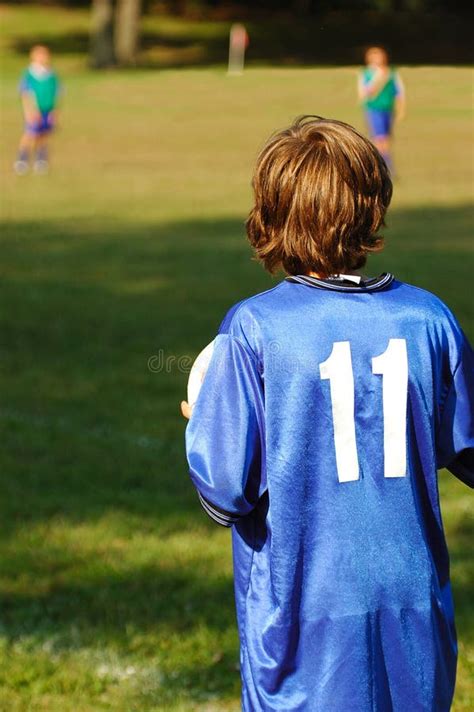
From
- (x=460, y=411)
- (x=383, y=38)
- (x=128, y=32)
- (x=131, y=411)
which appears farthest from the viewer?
(x=128, y=32)

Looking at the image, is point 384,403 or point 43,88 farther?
point 43,88

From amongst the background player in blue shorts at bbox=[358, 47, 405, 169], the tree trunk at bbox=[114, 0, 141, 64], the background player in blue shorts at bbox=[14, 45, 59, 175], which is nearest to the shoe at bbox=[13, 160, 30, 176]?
the background player in blue shorts at bbox=[14, 45, 59, 175]

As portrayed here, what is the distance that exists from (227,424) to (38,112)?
19.6 m

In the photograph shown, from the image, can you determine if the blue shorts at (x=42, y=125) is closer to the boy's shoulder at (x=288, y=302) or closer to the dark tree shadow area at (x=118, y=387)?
the dark tree shadow area at (x=118, y=387)

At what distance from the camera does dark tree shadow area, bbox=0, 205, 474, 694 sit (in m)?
4.74

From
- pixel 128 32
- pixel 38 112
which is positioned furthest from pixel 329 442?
pixel 128 32

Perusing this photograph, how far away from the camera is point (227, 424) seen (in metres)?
2.34

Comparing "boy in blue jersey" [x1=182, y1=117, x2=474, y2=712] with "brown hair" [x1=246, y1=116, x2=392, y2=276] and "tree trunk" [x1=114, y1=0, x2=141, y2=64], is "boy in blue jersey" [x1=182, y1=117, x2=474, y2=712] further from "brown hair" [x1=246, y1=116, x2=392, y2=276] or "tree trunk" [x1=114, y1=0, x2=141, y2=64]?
"tree trunk" [x1=114, y1=0, x2=141, y2=64]

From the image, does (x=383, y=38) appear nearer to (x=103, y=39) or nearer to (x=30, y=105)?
(x=30, y=105)

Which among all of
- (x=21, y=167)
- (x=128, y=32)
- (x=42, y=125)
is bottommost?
(x=21, y=167)

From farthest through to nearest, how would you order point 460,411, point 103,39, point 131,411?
1. point 103,39
2. point 131,411
3. point 460,411

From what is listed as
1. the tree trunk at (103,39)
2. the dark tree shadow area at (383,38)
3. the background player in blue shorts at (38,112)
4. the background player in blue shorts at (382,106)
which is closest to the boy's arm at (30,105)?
the background player in blue shorts at (38,112)

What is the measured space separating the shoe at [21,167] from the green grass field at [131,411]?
1.39 meters

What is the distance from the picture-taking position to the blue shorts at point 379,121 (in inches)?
827
